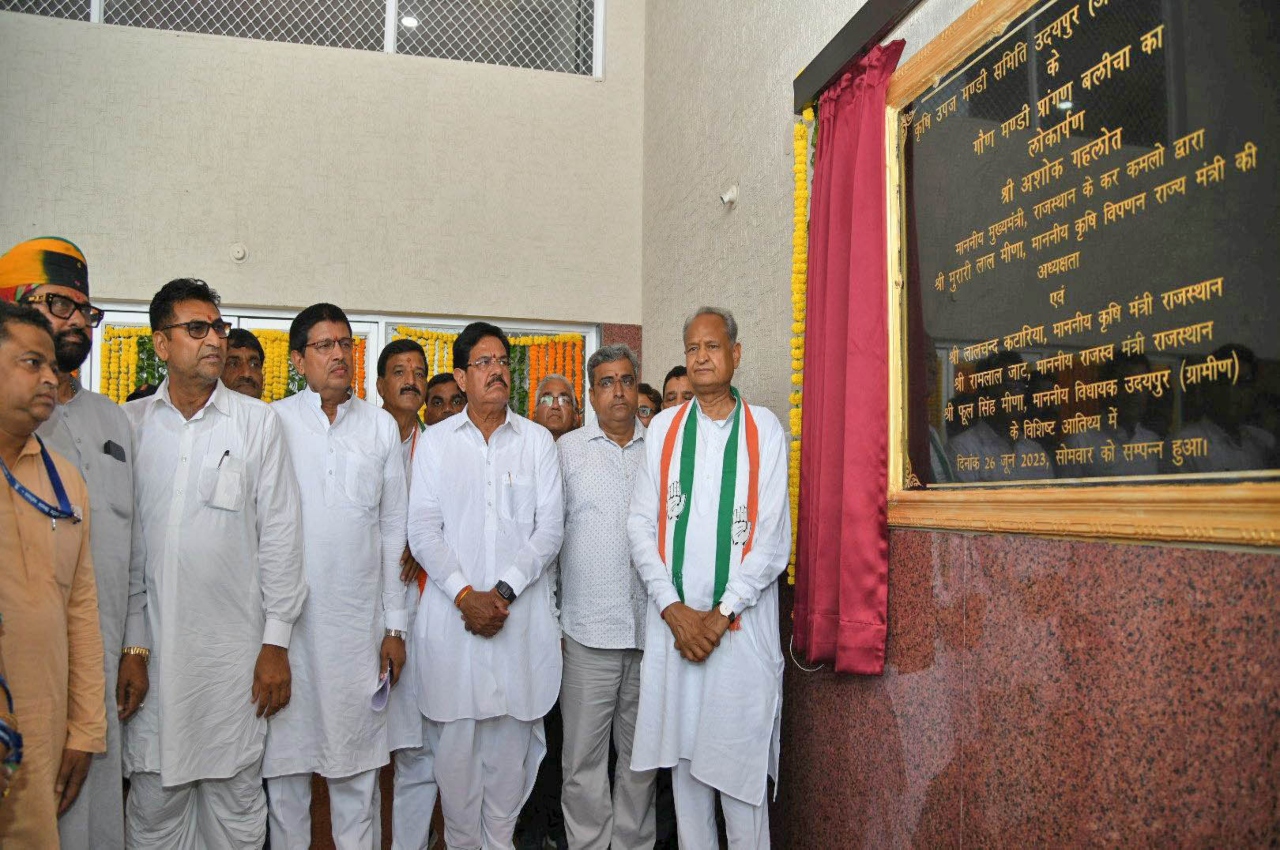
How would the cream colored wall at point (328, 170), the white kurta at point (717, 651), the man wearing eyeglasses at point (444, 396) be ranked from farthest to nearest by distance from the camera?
the cream colored wall at point (328, 170)
the man wearing eyeglasses at point (444, 396)
the white kurta at point (717, 651)

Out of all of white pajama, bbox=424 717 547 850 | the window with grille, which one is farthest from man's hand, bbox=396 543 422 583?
the window with grille

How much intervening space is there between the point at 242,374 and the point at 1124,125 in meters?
3.46

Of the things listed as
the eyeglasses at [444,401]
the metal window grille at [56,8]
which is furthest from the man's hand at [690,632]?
the metal window grille at [56,8]

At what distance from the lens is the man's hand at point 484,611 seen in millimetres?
3088

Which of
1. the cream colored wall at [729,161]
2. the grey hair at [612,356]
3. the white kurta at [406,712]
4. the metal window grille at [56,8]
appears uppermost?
the metal window grille at [56,8]

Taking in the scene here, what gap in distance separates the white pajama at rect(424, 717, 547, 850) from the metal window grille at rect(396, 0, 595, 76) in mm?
4527

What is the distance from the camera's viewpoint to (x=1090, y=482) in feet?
6.27

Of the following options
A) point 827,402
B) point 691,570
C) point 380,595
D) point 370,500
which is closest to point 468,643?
point 380,595

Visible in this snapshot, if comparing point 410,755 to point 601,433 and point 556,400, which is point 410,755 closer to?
point 601,433

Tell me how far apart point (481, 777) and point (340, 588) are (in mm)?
832

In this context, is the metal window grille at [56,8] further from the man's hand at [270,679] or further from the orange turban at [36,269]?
the man's hand at [270,679]

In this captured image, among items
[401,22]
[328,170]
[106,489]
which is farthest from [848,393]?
[401,22]

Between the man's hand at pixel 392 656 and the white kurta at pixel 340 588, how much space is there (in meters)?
0.04

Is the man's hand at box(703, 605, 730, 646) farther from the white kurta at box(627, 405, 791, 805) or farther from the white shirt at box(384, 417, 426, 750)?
the white shirt at box(384, 417, 426, 750)
